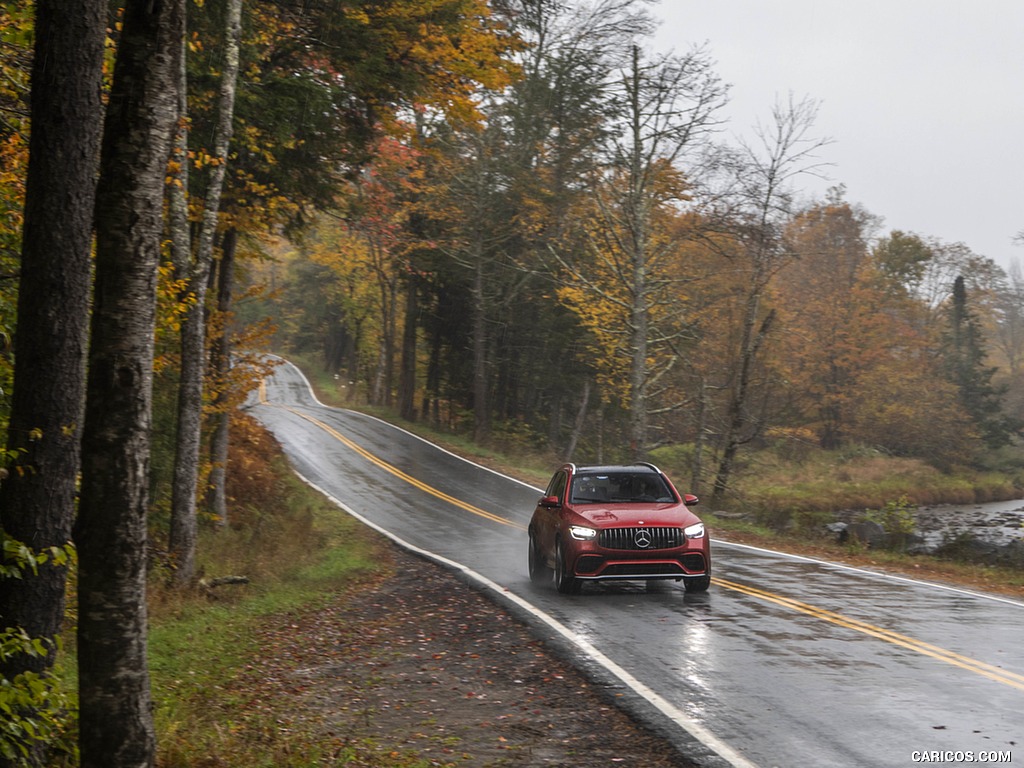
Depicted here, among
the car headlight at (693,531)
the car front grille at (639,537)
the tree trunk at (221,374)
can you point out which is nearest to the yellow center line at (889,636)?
the car headlight at (693,531)

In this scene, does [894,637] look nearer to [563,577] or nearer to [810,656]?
[810,656]

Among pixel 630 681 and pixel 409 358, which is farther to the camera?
pixel 409 358

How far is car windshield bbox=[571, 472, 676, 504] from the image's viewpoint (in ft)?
49.0

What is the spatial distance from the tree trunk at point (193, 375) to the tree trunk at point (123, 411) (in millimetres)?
9221

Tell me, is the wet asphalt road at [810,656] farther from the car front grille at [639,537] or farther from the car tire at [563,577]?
the car front grille at [639,537]

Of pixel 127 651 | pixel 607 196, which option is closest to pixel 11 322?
pixel 127 651

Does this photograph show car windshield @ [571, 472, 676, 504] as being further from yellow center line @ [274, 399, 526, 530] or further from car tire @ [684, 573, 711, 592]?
yellow center line @ [274, 399, 526, 530]

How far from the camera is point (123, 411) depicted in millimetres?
5902

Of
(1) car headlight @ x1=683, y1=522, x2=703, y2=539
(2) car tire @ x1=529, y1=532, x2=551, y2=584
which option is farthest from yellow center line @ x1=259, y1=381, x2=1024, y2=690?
(2) car tire @ x1=529, y1=532, x2=551, y2=584

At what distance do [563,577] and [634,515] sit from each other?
1.34 m

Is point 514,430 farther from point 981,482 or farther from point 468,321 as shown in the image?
point 981,482

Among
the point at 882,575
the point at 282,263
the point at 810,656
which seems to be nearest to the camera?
the point at 810,656

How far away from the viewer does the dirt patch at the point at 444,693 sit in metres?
7.25

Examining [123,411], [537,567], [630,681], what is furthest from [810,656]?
[123,411]
